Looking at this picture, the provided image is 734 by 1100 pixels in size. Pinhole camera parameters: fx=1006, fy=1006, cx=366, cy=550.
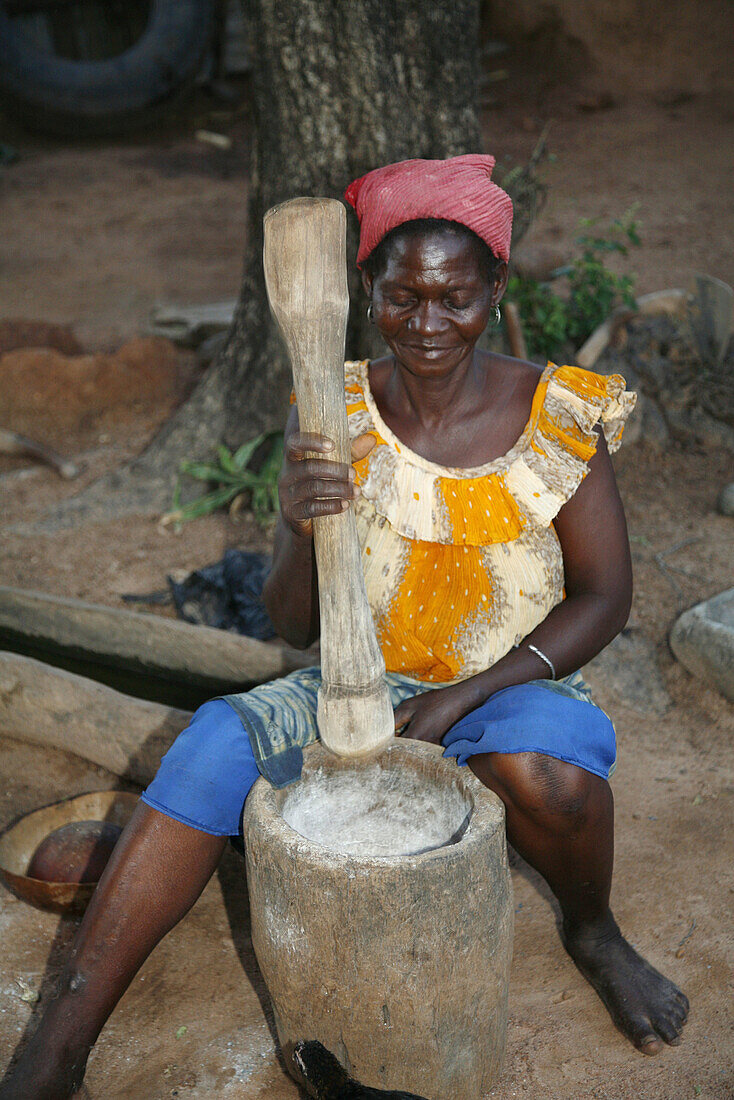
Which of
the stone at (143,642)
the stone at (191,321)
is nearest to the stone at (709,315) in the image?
the stone at (191,321)

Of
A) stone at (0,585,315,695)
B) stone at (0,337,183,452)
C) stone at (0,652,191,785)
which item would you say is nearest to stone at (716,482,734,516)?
stone at (0,585,315,695)

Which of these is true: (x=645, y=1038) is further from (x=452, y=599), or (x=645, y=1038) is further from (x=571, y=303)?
(x=571, y=303)

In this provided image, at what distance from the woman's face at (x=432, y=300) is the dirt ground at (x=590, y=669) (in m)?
1.34

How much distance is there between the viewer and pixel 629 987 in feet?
6.75

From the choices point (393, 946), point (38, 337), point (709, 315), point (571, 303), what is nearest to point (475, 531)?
point (393, 946)

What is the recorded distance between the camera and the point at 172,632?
10.9 feet

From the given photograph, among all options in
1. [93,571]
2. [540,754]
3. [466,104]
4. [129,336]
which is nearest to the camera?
[540,754]

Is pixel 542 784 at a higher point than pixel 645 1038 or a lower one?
higher

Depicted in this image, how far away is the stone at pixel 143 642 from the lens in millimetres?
3148

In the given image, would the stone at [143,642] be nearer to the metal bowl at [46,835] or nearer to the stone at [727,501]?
the metal bowl at [46,835]

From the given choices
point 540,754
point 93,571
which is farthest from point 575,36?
point 540,754

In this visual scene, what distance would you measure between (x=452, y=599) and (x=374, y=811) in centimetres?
47

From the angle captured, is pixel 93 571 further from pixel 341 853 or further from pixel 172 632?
pixel 341 853

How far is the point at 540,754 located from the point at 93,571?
9.00 feet
